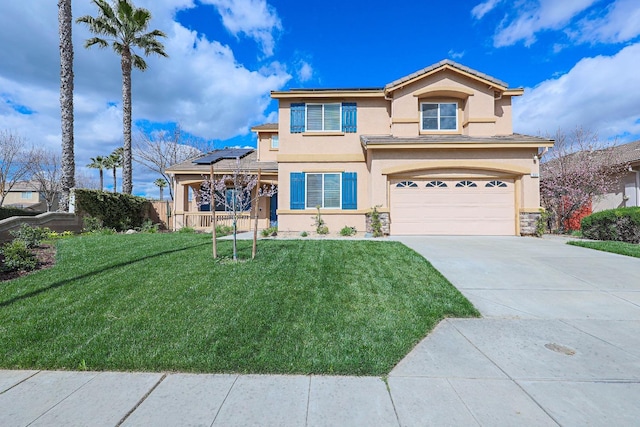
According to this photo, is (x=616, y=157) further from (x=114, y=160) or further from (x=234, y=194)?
(x=114, y=160)

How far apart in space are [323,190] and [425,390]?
1071 cm

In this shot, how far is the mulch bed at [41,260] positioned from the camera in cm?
591

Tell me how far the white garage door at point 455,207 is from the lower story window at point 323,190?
2512 millimetres

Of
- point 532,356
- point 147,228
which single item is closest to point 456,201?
point 532,356

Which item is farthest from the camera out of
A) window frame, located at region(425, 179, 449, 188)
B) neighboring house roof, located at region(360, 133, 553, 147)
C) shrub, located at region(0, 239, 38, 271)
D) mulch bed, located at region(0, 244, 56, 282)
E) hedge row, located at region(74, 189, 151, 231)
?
hedge row, located at region(74, 189, 151, 231)

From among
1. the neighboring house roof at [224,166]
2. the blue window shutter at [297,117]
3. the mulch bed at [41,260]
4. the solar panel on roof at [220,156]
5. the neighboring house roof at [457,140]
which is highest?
the blue window shutter at [297,117]

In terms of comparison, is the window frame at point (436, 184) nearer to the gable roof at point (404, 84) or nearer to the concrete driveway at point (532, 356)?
the gable roof at point (404, 84)

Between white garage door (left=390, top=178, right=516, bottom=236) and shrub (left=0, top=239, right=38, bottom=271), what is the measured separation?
1067 cm

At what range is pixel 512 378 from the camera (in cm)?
292

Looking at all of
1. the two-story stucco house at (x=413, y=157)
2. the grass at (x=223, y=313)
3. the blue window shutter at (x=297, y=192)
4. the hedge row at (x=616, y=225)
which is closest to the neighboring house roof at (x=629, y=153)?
the hedge row at (x=616, y=225)

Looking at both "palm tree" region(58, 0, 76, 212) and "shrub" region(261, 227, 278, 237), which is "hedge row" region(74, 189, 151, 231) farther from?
"shrub" region(261, 227, 278, 237)

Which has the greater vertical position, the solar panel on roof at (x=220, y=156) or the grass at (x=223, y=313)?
the solar panel on roof at (x=220, y=156)

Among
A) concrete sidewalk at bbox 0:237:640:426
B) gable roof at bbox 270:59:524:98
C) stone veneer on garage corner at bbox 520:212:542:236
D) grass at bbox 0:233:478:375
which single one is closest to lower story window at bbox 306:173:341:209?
gable roof at bbox 270:59:524:98

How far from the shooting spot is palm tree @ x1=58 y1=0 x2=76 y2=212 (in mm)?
12578
